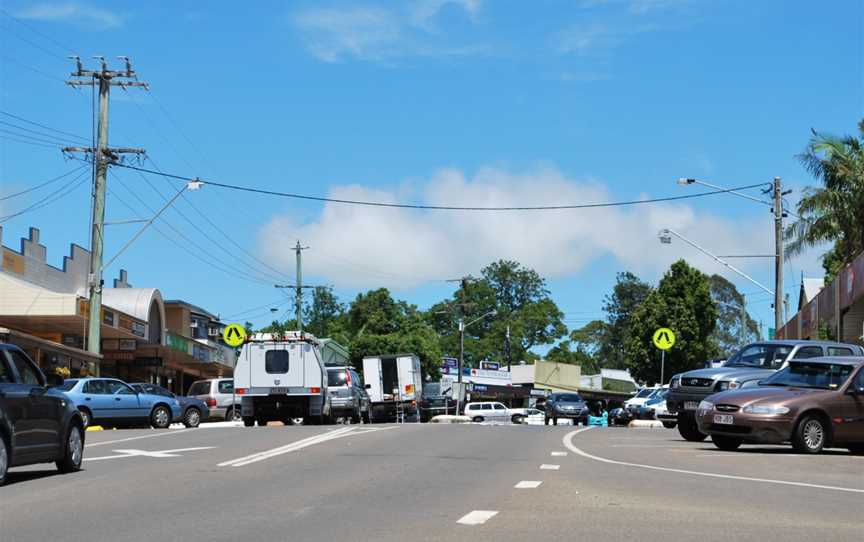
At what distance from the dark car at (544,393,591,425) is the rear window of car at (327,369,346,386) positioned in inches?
512

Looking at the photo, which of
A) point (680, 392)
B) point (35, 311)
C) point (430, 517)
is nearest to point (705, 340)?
point (35, 311)

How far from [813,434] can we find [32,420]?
37.5 feet

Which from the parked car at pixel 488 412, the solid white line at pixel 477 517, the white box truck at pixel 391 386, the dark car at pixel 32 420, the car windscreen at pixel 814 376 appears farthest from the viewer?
the parked car at pixel 488 412

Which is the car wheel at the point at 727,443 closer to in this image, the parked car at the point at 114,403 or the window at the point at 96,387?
the parked car at the point at 114,403

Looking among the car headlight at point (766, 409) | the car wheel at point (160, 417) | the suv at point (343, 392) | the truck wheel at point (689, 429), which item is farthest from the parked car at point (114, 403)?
the car headlight at point (766, 409)

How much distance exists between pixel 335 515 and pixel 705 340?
66.0 meters

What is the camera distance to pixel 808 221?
45.3 meters

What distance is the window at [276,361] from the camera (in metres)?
34.2

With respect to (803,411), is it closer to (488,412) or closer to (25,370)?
(25,370)

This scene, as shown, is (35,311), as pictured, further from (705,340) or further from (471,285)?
(471,285)

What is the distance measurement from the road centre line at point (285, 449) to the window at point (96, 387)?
26.0 feet

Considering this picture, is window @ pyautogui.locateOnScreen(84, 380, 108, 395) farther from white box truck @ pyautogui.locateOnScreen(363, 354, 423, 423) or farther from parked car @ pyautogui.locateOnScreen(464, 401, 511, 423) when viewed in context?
parked car @ pyautogui.locateOnScreen(464, 401, 511, 423)

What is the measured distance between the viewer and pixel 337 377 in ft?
133

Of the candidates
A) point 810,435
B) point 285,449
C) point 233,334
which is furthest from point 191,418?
point 810,435
